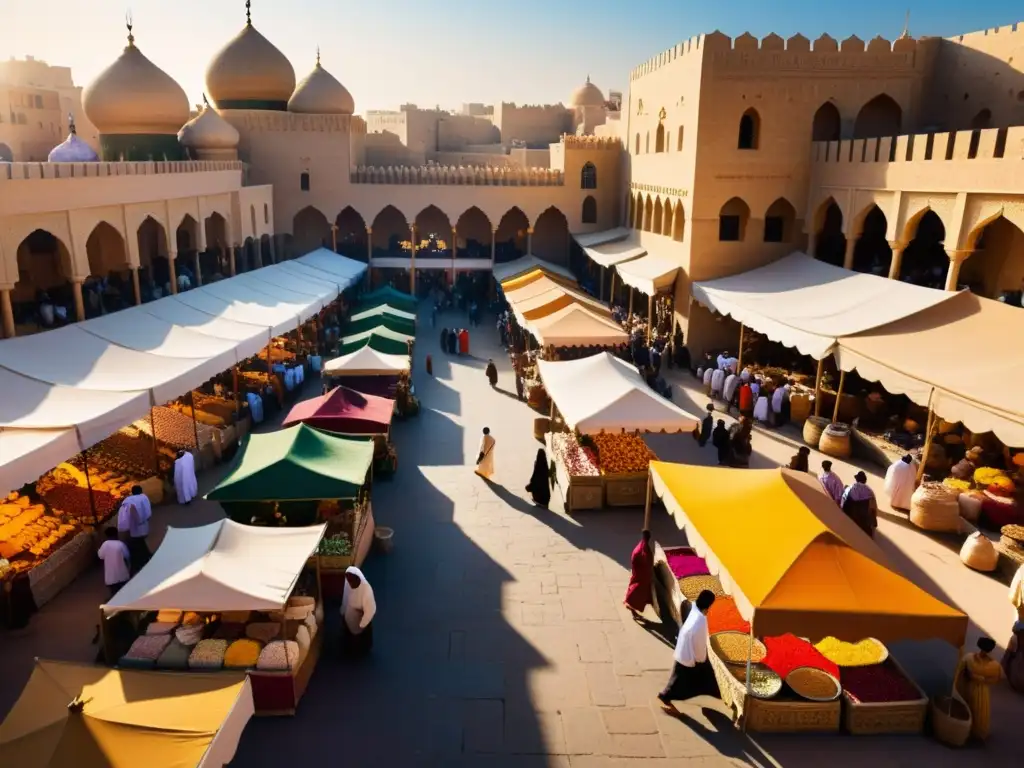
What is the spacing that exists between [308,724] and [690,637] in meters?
3.20

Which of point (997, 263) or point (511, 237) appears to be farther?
point (511, 237)

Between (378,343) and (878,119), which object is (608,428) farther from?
(878,119)

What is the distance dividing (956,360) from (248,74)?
22269 mm

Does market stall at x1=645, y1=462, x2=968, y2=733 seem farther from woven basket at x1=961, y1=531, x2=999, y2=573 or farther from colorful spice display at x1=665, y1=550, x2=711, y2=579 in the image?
woven basket at x1=961, y1=531, x2=999, y2=573

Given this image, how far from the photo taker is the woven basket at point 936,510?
9.71 metres

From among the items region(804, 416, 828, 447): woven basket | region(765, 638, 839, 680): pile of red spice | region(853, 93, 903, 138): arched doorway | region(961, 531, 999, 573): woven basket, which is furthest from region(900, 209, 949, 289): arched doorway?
region(765, 638, 839, 680): pile of red spice

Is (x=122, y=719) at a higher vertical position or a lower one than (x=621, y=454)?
higher

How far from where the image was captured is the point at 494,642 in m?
7.52

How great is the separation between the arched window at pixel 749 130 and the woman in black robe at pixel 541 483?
10.5 metres

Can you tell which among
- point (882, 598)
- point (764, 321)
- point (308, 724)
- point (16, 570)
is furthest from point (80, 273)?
point (882, 598)

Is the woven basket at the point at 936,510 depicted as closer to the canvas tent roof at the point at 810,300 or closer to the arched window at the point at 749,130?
the canvas tent roof at the point at 810,300

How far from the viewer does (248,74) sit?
2456 centimetres

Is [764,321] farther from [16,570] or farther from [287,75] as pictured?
[287,75]

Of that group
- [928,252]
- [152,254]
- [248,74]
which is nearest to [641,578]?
[928,252]
